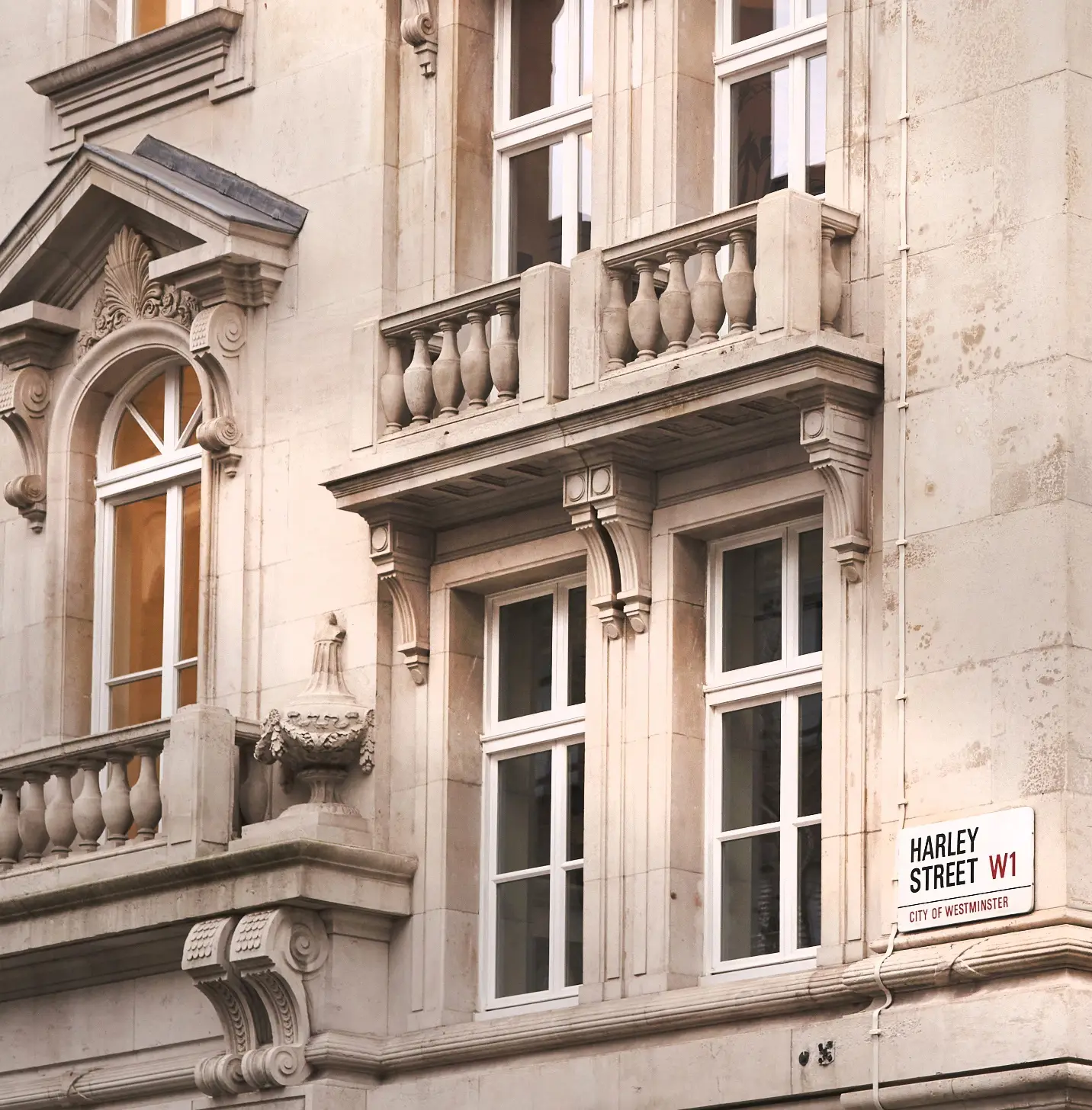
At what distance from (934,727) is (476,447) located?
3.33 metres

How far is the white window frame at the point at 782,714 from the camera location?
17.0m

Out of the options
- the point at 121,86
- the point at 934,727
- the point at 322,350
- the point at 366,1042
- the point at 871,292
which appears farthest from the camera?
the point at 121,86

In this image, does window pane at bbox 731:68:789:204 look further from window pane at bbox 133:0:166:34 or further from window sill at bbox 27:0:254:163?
window pane at bbox 133:0:166:34

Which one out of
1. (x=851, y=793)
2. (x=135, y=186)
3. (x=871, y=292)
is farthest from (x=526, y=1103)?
(x=135, y=186)

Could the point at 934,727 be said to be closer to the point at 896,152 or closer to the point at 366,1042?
the point at 896,152

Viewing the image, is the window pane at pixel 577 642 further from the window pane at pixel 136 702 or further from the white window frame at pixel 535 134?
the window pane at pixel 136 702

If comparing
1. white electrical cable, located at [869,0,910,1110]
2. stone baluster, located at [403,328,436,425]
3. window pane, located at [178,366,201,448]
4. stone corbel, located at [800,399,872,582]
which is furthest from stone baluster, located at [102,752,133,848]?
white electrical cable, located at [869,0,910,1110]

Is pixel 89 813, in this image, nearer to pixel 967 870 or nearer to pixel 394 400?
pixel 394 400

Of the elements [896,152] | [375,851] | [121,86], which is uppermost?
[121,86]

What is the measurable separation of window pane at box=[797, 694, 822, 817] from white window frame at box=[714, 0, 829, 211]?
2.72 m

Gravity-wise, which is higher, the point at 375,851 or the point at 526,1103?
the point at 375,851

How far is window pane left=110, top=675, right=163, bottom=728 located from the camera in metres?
20.5

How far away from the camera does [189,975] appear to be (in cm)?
1847

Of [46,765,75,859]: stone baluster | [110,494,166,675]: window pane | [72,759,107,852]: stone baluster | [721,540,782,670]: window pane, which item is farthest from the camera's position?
[110,494,166,675]: window pane
